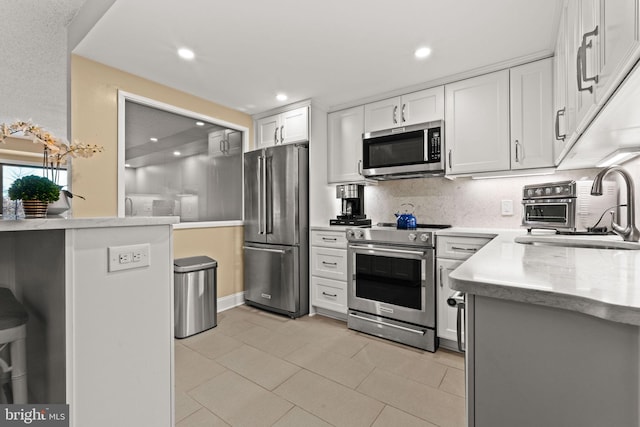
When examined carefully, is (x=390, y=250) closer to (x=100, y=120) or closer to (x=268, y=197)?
(x=268, y=197)

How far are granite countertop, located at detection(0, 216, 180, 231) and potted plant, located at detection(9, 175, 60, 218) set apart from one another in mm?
62

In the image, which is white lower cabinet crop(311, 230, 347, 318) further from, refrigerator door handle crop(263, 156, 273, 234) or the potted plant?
the potted plant

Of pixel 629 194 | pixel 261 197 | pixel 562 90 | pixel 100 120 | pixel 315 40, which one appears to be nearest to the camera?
pixel 629 194

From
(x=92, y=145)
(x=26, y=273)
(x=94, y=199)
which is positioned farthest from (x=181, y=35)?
(x=26, y=273)

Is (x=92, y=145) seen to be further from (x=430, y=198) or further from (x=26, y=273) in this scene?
(x=430, y=198)

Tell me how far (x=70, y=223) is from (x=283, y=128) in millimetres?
2677

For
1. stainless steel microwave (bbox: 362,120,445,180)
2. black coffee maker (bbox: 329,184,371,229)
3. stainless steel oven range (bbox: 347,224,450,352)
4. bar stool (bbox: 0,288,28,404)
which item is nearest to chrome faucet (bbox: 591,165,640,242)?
stainless steel oven range (bbox: 347,224,450,352)

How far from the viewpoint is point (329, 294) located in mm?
3131

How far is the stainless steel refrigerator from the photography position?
3.19 meters

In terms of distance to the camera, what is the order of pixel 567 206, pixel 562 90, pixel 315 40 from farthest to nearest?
→ pixel 315 40, pixel 567 206, pixel 562 90

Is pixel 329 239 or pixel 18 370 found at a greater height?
pixel 329 239

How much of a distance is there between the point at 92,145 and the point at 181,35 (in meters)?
1.21

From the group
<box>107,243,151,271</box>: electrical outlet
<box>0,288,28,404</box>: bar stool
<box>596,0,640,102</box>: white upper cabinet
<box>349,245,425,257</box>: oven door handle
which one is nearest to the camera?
<box>596,0,640,102</box>: white upper cabinet

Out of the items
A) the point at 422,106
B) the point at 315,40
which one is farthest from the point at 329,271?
the point at 315,40
